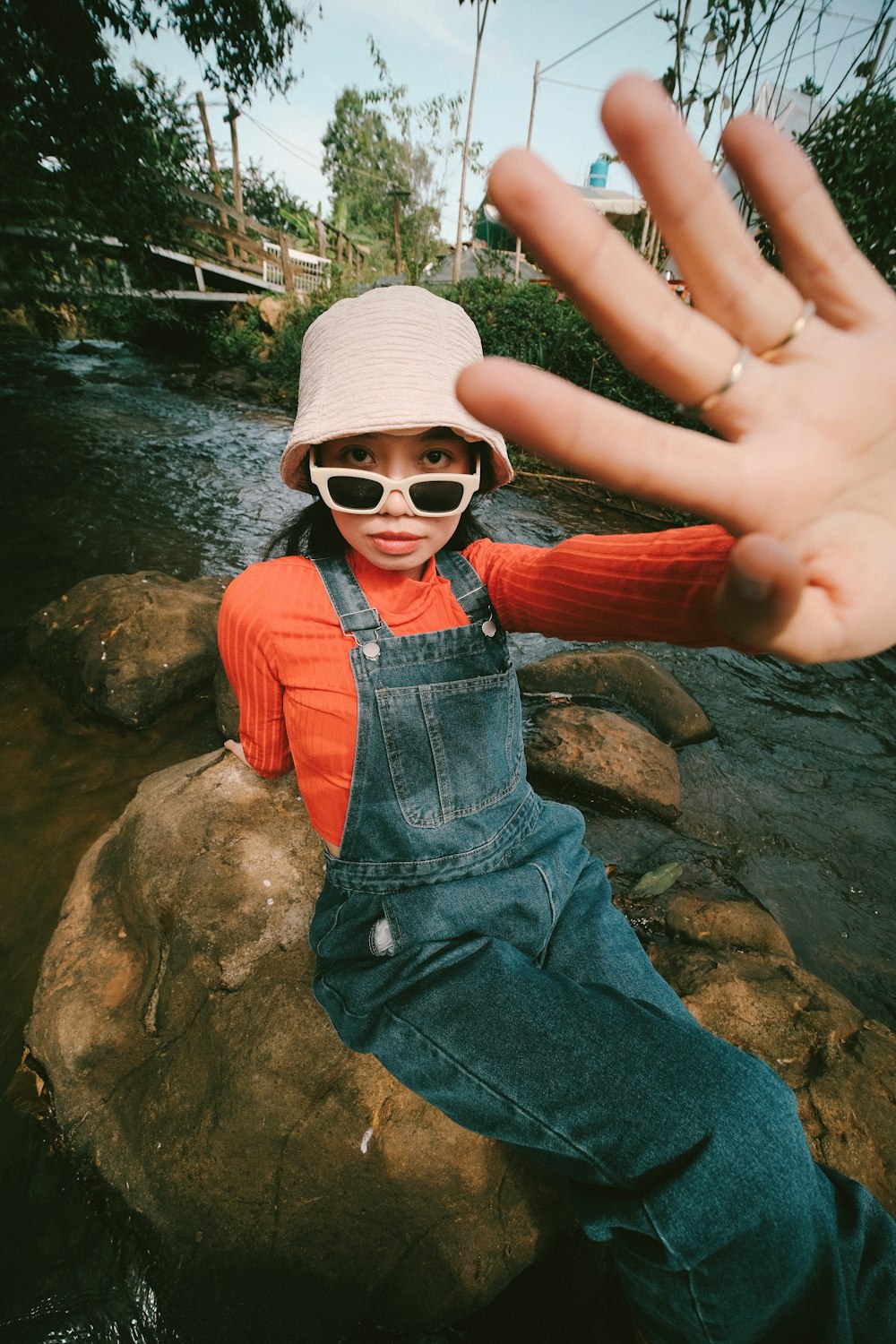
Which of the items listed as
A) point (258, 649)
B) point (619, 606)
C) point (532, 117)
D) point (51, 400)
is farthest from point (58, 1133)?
point (532, 117)

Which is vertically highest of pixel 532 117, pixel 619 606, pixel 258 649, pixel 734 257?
pixel 532 117

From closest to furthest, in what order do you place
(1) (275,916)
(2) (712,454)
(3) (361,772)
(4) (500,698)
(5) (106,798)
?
(2) (712,454) < (3) (361,772) < (4) (500,698) < (1) (275,916) < (5) (106,798)

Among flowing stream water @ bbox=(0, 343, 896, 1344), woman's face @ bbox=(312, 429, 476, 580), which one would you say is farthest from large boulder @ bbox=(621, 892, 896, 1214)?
woman's face @ bbox=(312, 429, 476, 580)

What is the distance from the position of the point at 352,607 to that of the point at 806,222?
3.76 ft

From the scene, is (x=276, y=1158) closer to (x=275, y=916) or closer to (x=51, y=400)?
(x=275, y=916)

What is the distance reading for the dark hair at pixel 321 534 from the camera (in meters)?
1.72

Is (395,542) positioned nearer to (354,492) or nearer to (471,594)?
(354,492)

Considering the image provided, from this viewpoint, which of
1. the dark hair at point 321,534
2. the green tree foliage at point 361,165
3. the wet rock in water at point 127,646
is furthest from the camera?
the green tree foliage at point 361,165

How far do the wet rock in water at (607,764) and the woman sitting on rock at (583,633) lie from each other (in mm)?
1296

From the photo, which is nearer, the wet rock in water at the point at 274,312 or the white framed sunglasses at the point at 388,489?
the white framed sunglasses at the point at 388,489

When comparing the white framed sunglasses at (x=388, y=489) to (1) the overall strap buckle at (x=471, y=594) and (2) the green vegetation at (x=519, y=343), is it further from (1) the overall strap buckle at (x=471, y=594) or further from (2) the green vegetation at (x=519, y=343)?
(2) the green vegetation at (x=519, y=343)

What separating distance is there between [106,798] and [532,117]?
868 inches

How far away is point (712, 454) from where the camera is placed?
67 cm

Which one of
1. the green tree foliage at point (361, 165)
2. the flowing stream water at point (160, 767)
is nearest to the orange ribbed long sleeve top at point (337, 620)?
the flowing stream water at point (160, 767)
